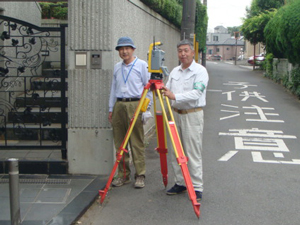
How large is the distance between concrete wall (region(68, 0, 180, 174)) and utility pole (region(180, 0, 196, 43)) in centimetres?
359

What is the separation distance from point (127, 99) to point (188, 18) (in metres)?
4.60

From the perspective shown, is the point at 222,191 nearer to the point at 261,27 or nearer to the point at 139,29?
the point at 139,29

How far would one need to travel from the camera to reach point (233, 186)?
6000 millimetres

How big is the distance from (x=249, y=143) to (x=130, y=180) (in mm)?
3618

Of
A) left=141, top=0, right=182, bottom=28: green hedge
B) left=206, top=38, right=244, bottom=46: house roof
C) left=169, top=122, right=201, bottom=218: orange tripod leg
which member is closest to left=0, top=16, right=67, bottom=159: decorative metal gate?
left=169, top=122, right=201, bottom=218: orange tripod leg

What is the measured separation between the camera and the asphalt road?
4836 mm

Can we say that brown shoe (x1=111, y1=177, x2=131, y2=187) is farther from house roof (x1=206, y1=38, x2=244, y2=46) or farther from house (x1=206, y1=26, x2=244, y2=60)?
house roof (x1=206, y1=38, x2=244, y2=46)

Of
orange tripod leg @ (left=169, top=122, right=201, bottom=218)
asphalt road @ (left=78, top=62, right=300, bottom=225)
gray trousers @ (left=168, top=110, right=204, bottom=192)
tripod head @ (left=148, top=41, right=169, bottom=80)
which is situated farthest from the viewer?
gray trousers @ (left=168, top=110, right=204, bottom=192)

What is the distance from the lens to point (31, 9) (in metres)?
9.80

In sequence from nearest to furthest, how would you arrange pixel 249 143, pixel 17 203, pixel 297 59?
1. pixel 17 203
2. pixel 249 143
3. pixel 297 59

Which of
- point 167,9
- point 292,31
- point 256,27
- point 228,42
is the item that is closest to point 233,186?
point 167,9

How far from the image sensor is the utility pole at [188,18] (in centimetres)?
966

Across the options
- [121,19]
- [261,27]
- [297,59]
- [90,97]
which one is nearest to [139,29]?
[121,19]

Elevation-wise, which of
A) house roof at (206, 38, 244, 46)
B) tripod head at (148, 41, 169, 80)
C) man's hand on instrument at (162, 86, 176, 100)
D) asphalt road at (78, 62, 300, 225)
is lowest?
asphalt road at (78, 62, 300, 225)
